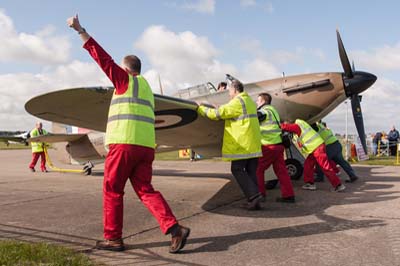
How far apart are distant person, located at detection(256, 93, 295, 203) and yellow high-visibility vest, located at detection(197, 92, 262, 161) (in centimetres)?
92

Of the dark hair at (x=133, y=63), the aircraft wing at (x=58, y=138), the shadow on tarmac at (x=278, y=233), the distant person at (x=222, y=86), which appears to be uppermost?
the distant person at (x=222, y=86)

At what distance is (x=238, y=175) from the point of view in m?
4.77

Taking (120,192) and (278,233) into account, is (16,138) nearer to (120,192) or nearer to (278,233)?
(120,192)

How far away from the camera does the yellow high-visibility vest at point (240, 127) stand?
4613mm

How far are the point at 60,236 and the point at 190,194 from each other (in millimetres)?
3158

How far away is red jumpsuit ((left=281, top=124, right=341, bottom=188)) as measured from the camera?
21.1 feet

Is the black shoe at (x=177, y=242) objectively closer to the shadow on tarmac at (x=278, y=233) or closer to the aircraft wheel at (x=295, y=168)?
the shadow on tarmac at (x=278, y=233)

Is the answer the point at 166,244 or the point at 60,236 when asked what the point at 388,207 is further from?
the point at 60,236

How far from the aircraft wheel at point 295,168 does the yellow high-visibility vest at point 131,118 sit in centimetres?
556

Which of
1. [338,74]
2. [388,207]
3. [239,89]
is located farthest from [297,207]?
[338,74]

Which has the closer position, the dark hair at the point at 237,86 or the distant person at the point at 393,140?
the dark hair at the point at 237,86

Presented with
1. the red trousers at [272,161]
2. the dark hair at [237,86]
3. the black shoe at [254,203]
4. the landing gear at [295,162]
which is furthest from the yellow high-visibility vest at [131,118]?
the landing gear at [295,162]

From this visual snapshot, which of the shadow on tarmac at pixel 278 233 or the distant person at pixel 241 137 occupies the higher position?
the distant person at pixel 241 137

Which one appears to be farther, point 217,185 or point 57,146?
point 57,146
